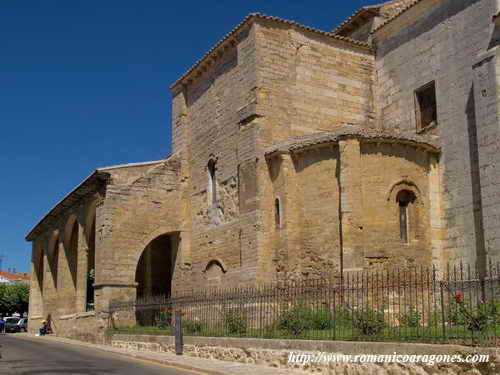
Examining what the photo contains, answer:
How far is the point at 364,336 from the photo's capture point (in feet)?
34.8

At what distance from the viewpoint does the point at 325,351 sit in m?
10.9

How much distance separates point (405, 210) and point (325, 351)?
8.00 metres

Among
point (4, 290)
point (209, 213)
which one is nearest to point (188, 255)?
point (209, 213)

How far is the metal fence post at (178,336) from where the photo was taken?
15.0m

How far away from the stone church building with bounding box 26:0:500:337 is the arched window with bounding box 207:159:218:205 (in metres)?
0.06

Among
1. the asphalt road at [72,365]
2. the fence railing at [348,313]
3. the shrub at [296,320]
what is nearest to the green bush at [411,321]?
the fence railing at [348,313]

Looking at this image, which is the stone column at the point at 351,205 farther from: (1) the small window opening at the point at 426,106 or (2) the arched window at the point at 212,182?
(2) the arched window at the point at 212,182

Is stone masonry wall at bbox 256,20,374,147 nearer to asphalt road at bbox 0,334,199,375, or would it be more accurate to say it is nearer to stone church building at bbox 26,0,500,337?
stone church building at bbox 26,0,500,337

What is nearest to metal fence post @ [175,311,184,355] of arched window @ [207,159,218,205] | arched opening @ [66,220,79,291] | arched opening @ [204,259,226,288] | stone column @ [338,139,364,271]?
stone column @ [338,139,364,271]

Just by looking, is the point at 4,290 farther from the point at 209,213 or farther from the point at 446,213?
the point at 446,213

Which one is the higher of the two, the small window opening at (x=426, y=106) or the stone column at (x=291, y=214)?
the small window opening at (x=426, y=106)

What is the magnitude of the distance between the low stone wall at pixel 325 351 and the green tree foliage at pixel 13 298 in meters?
41.4

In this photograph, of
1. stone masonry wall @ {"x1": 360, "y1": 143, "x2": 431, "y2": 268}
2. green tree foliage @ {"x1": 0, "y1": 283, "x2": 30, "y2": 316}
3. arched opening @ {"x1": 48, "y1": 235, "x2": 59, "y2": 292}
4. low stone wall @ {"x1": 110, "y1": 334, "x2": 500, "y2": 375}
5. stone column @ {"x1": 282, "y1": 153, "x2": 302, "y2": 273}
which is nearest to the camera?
low stone wall @ {"x1": 110, "y1": 334, "x2": 500, "y2": 375}

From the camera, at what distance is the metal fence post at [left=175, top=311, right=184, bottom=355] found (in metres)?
15.0
